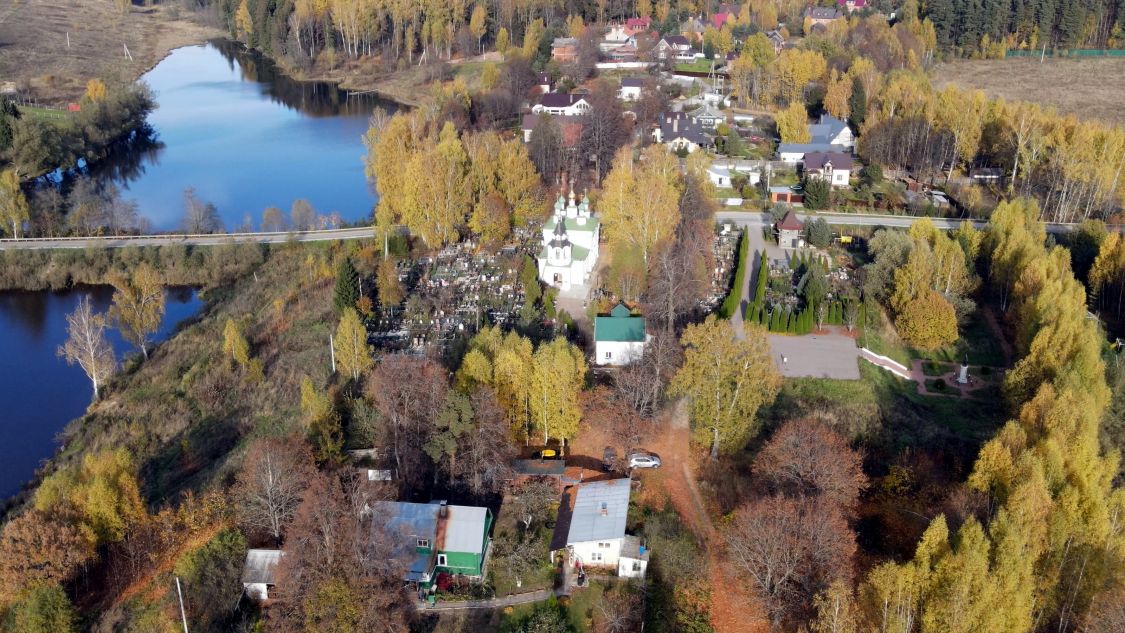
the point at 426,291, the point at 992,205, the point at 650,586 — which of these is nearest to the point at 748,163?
the point at 992,205

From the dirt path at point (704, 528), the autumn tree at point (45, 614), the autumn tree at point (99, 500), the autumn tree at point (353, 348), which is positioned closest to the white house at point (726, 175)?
the dirt path at point (704, 528)

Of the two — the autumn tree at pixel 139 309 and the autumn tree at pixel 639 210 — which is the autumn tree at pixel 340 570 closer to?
the autumn tree at pixel 139 309


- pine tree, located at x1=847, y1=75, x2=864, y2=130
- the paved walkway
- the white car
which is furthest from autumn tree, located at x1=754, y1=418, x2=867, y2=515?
pine tree, located at x1=847, y1=75, x2=864, y2=130

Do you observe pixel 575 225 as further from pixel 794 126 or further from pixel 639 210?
pixel 794 126

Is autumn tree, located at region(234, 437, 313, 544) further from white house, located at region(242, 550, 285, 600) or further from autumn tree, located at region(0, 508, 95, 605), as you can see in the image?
autumn tree, located at region(0, 508, 95, 605)

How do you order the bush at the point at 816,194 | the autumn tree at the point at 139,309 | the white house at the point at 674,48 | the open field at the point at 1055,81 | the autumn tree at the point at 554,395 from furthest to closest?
the white house at the point at 674,48 → the open field at the point at 1055,81 → the bush at the point at 816,194 → the autumn tree at the point at 139,309 → the autumn tree at the point at 554,395

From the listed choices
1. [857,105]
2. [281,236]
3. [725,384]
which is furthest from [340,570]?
[857,105]

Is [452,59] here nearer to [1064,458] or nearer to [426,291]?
[426,291]
